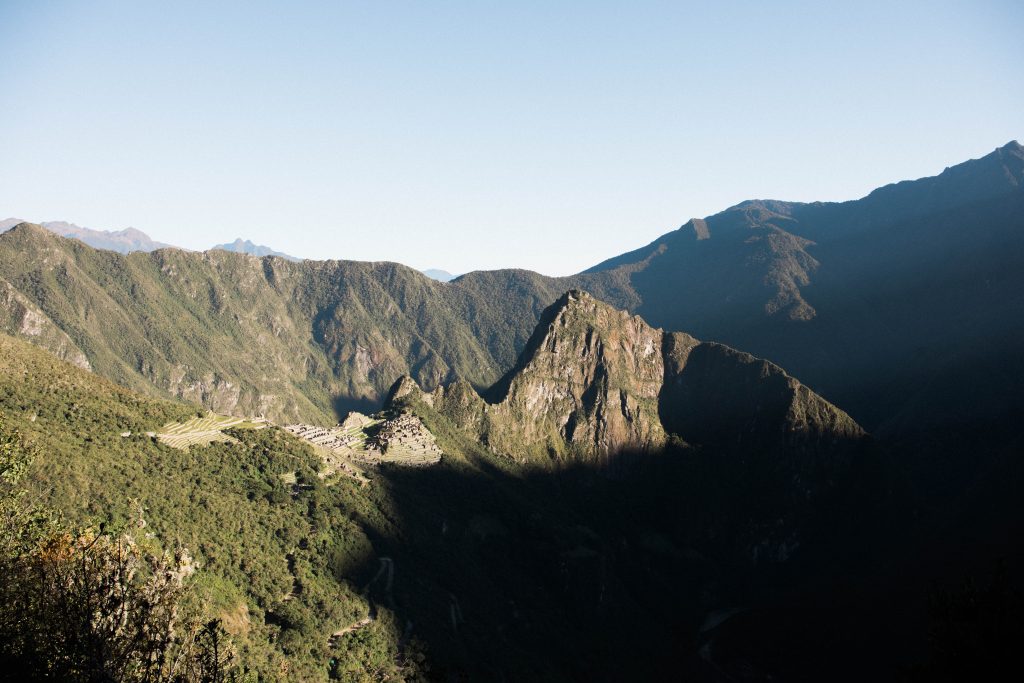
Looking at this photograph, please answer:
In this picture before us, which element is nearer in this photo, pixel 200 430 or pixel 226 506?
pixel 226 506

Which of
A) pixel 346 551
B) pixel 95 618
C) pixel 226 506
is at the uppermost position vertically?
pixel 95 618

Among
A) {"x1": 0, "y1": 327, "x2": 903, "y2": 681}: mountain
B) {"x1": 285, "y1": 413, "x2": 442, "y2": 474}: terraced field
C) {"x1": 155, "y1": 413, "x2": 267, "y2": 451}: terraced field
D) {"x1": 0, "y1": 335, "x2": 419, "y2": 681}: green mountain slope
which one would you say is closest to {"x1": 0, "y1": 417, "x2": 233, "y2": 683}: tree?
{"x1": 0, "y1": 327, "x2": 903, "y2": 681}: mountain

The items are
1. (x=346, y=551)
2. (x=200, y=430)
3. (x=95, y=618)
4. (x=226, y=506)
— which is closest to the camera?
(x=95, y=618)

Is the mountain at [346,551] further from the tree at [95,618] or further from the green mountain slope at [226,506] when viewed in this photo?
the tree at [95,618]

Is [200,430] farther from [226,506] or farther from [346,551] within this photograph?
[346,551]

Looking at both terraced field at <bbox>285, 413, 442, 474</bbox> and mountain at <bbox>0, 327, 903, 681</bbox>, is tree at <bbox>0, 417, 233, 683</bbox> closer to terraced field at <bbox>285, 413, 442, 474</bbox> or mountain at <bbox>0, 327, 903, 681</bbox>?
mountain at <bbox>0, 327, 903, 681</bbox>

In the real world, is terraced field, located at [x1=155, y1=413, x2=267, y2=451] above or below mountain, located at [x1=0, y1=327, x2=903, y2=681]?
above

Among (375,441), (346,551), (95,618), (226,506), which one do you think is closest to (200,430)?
(226,506)

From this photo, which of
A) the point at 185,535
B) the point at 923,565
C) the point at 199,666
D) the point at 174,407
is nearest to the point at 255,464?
the point at 174,407
